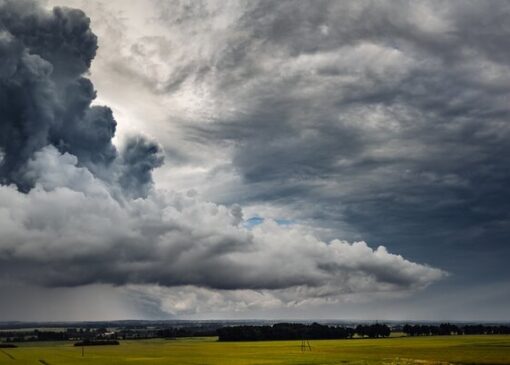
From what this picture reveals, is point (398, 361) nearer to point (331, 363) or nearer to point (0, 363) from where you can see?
point (331, 363)

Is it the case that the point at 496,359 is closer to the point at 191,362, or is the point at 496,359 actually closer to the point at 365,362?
the point at 365,362

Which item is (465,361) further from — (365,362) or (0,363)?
(0,363)

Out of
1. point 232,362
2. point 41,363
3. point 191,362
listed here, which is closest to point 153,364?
point 191,362

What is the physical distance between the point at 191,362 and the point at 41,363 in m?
35.5

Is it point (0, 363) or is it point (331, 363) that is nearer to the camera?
point (331, 363)

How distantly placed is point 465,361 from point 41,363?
94063 millimetres

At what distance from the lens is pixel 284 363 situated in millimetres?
117000

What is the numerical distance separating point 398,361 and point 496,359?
69.5 ft

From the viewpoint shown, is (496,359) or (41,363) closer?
(496,359)

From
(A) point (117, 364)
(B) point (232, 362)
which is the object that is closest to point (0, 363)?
(A) point (117, 364)

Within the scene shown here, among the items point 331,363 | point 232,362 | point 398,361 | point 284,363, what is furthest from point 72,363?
point 398,361

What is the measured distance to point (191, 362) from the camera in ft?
395

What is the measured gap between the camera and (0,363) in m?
125

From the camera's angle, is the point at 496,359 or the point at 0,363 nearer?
the point at 496,359
